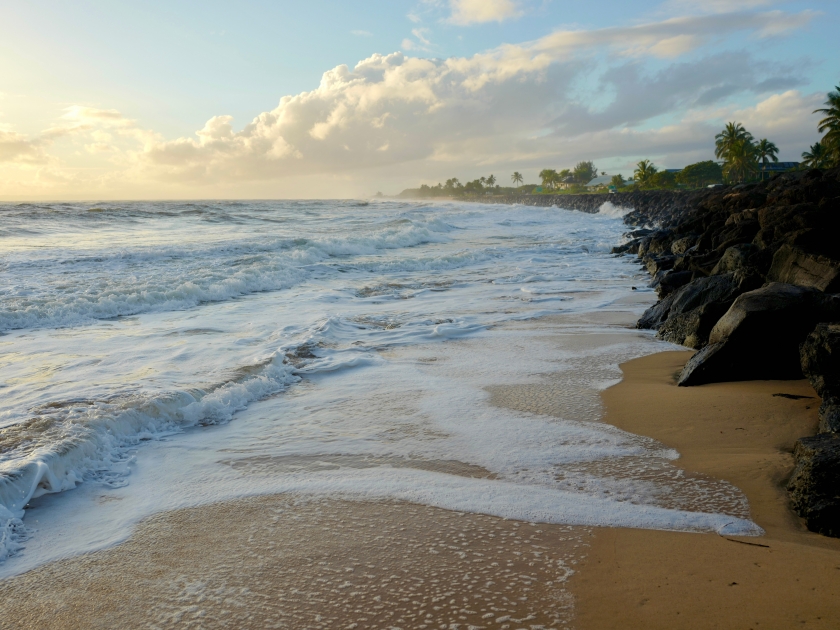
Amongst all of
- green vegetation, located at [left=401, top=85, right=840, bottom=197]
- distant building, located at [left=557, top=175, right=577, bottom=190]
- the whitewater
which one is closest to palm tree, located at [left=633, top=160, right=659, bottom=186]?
green vegetation, located at [left=401, top=85, right=840, bottom=197]

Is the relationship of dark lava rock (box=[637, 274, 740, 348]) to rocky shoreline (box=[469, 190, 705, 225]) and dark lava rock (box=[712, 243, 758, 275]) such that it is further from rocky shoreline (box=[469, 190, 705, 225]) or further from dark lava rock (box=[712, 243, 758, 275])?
rocky shoreline (box=[469, 190, 705, 225])

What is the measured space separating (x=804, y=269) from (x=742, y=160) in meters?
68.4

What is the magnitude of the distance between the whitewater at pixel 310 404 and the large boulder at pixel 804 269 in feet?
4.83

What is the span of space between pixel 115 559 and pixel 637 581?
245cm

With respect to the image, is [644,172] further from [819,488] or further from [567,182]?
[819,488]

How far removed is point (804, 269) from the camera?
616cm

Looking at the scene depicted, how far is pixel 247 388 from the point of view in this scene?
5.39 m

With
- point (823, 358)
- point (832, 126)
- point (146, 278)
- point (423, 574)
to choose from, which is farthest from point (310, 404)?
point (832, 126)

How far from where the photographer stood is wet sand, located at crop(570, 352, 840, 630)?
2.21m

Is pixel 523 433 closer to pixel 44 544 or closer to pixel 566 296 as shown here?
pixel 44 544

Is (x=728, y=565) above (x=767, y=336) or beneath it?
beneath

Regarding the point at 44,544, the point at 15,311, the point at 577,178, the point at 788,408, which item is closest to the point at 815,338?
the point at 788,408

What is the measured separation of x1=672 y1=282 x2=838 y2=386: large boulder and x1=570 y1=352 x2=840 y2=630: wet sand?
92 centimetres

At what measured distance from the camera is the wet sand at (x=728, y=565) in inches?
87.0
